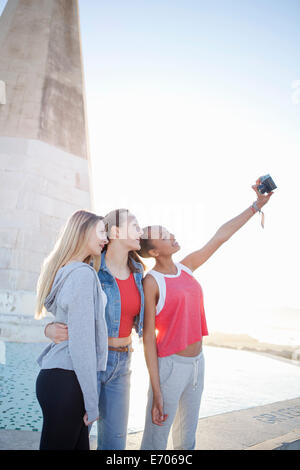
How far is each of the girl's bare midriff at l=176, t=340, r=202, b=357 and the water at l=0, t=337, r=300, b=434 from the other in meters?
1.68

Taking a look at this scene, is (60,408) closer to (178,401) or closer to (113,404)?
(113,404)

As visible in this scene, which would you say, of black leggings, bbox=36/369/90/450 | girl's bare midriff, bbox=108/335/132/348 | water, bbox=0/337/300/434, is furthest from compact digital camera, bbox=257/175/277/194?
water, bbox=0/337/300/434

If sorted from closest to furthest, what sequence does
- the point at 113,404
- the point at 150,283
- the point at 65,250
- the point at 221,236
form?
the point at 65,250
the point at 113,404
the point at 150,283
the point at 221,236

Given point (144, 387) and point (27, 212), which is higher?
point (27, 212)

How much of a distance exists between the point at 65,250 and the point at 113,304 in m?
0.44

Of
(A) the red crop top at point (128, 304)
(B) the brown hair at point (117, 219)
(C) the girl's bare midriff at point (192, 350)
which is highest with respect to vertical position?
(B) the brown hair at point (117, 219)

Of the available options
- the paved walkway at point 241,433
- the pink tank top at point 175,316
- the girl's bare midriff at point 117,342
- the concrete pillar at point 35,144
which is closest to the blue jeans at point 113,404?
the girl's bare midriff at point 117,342

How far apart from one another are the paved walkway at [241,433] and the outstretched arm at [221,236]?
149cm

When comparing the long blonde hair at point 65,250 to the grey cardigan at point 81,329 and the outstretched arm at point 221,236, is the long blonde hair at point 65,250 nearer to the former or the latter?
the grey cardigan at point 81,329

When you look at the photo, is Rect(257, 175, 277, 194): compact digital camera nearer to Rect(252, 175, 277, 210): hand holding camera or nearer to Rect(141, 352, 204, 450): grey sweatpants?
Rect(252, 175, 277, 210): hand holding camera

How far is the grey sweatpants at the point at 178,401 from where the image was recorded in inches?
83.0

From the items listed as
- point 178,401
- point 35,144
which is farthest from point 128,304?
point 35,144

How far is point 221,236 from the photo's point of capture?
2721 mm

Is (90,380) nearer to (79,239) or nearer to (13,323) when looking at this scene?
(79,239)
